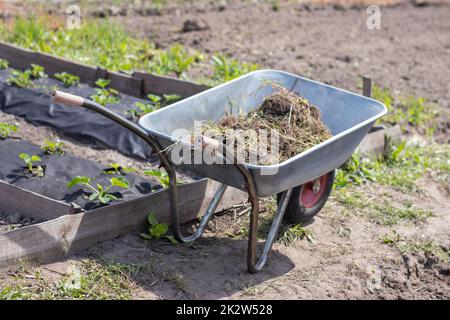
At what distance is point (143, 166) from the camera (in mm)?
5941

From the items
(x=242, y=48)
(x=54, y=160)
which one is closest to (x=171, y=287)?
(x=54, y=160)

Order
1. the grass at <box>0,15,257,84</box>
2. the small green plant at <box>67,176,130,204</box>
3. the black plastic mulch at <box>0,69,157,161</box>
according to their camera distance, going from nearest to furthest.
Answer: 1. the small green plant at <box>67,176,130,204</box>
2. the black plastic mulch at <box>0,69,157,161</box>
3. the grass at <box>0,15,257,84</box>

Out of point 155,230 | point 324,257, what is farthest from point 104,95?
point 324,257

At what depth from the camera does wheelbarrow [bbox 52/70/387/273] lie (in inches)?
167

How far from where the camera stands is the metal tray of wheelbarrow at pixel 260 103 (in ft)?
14.1

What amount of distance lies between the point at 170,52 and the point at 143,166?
101 inches

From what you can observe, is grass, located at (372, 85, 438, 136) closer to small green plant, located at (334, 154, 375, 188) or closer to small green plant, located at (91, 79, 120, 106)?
small green plant, located at (334, 154, 375, 188)

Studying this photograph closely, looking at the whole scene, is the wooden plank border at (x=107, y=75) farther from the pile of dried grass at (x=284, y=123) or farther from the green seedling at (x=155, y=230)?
the green seedling at (x=155, y=230)

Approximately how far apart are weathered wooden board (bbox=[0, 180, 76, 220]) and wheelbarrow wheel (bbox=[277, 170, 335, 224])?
1441mm

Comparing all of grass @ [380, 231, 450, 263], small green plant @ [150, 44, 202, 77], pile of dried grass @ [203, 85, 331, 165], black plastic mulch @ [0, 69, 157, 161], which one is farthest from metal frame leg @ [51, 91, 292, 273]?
small green plant @ [150, 44, 202, 77]

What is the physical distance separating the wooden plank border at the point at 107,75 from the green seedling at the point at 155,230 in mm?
2055

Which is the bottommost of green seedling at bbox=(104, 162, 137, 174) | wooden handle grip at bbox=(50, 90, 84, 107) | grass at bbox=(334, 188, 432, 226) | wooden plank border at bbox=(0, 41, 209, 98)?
grass at bbox=(334, 188, 432, 226)
